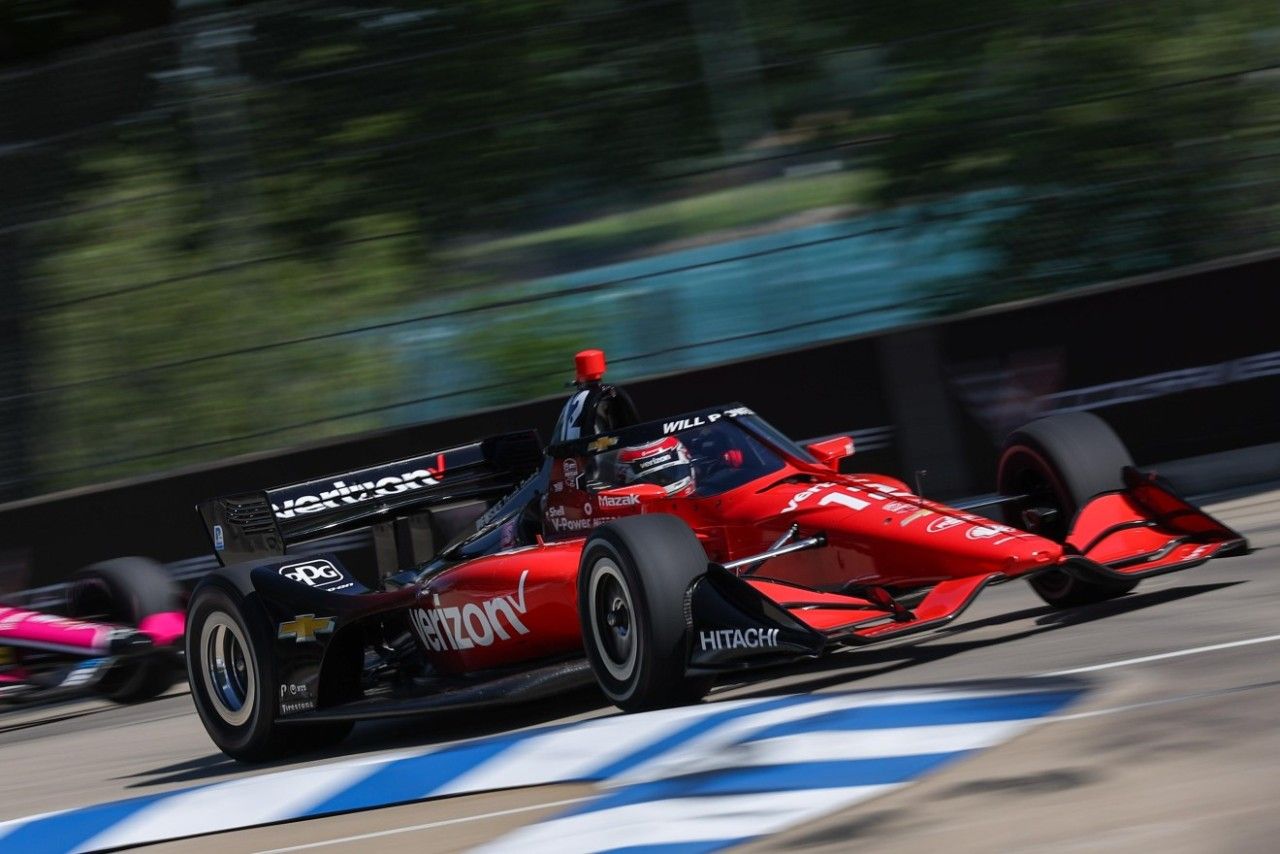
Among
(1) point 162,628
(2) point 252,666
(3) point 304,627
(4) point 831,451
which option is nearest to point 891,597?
(4) point 831,451

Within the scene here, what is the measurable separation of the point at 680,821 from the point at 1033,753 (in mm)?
920

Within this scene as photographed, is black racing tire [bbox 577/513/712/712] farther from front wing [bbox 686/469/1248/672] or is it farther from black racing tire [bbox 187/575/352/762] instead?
black racing tire [bbox 187/575/352/762]

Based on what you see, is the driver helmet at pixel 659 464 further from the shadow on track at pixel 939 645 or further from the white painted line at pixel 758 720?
the white painted line at pixel 758 720

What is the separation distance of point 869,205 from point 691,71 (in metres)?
1.72

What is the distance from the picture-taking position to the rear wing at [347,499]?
26.6 ft

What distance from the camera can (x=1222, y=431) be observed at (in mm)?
10859

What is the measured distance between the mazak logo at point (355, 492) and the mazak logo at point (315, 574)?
1.94 ft

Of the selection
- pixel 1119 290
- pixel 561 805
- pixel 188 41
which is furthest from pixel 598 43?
pixel 561 805

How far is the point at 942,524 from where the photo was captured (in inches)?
255

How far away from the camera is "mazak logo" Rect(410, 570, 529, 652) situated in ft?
22.5

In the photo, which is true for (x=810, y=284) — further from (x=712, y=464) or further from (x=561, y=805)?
(x=561, y=805)

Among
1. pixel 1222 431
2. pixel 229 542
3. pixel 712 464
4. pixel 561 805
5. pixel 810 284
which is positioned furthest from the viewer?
pixel 810 284

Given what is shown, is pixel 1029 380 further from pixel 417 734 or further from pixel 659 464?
pixel 417 734

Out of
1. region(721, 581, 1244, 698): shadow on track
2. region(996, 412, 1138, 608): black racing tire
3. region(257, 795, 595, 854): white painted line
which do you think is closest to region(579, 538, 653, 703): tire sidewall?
region(721, 581, 1244, 698): shadow on track
